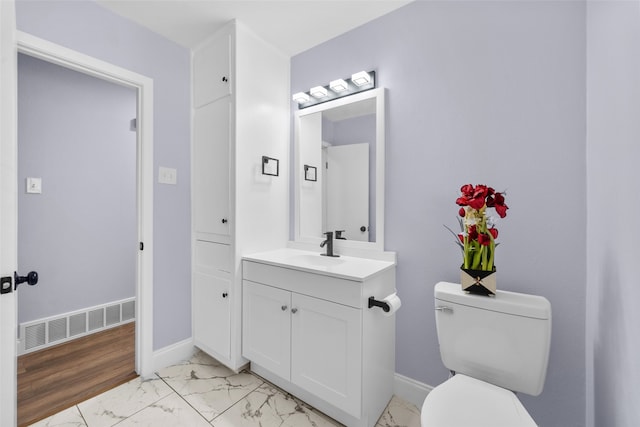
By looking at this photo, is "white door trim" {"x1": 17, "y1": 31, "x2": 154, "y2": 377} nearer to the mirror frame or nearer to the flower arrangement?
the mirror frame

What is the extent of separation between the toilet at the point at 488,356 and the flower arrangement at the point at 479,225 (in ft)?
0.51

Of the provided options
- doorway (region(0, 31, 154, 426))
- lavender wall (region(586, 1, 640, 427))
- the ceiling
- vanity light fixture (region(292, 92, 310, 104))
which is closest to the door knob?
doorway (region(0, 31, 154, 426))

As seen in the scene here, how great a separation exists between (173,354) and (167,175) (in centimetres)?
130

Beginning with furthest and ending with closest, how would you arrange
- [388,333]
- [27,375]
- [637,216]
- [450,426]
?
[27,375], [388,333], [450,426], [637,216]

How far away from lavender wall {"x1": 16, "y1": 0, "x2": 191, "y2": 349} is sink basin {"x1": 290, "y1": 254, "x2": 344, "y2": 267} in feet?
2.98

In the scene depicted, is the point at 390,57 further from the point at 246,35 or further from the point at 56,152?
the point at 56,152

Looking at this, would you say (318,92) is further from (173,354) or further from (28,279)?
(173,354)

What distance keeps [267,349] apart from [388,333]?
74 cm

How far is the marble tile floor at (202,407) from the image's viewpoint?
1461 mm

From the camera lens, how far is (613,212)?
92 cm

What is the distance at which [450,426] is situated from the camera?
90 centimetres

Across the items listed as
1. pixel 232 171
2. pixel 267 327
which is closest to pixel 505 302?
pixel 267 327

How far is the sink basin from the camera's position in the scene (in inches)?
70.0

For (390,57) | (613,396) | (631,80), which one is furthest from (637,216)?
(390,57)
